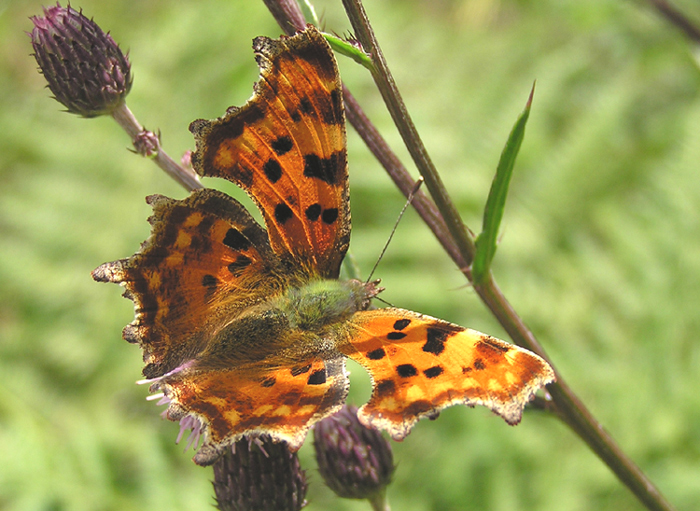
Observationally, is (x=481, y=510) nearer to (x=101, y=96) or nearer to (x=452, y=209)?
(x=452, y=209)

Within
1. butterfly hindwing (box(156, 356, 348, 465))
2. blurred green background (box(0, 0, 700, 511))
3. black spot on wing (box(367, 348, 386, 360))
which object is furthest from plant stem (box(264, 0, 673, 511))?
blurred green background (box(0, 0, 700, 511))

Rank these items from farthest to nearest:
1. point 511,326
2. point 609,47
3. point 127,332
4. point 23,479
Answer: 1. point 609,47
2. point 23,479
3. point 127,332
4. point 511,326

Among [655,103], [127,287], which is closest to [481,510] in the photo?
[127,287]

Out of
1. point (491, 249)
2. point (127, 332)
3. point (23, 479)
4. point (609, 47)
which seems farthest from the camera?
point (609, 47)

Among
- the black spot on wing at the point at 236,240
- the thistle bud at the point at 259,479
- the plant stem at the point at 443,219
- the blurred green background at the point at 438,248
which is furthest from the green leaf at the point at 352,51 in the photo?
the blurred green background at the point at 438,248

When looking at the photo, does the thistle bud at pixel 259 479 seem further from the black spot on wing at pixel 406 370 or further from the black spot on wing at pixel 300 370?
the black spot on wing at pixel 406 370

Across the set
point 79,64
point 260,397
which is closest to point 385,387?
point 260,397
